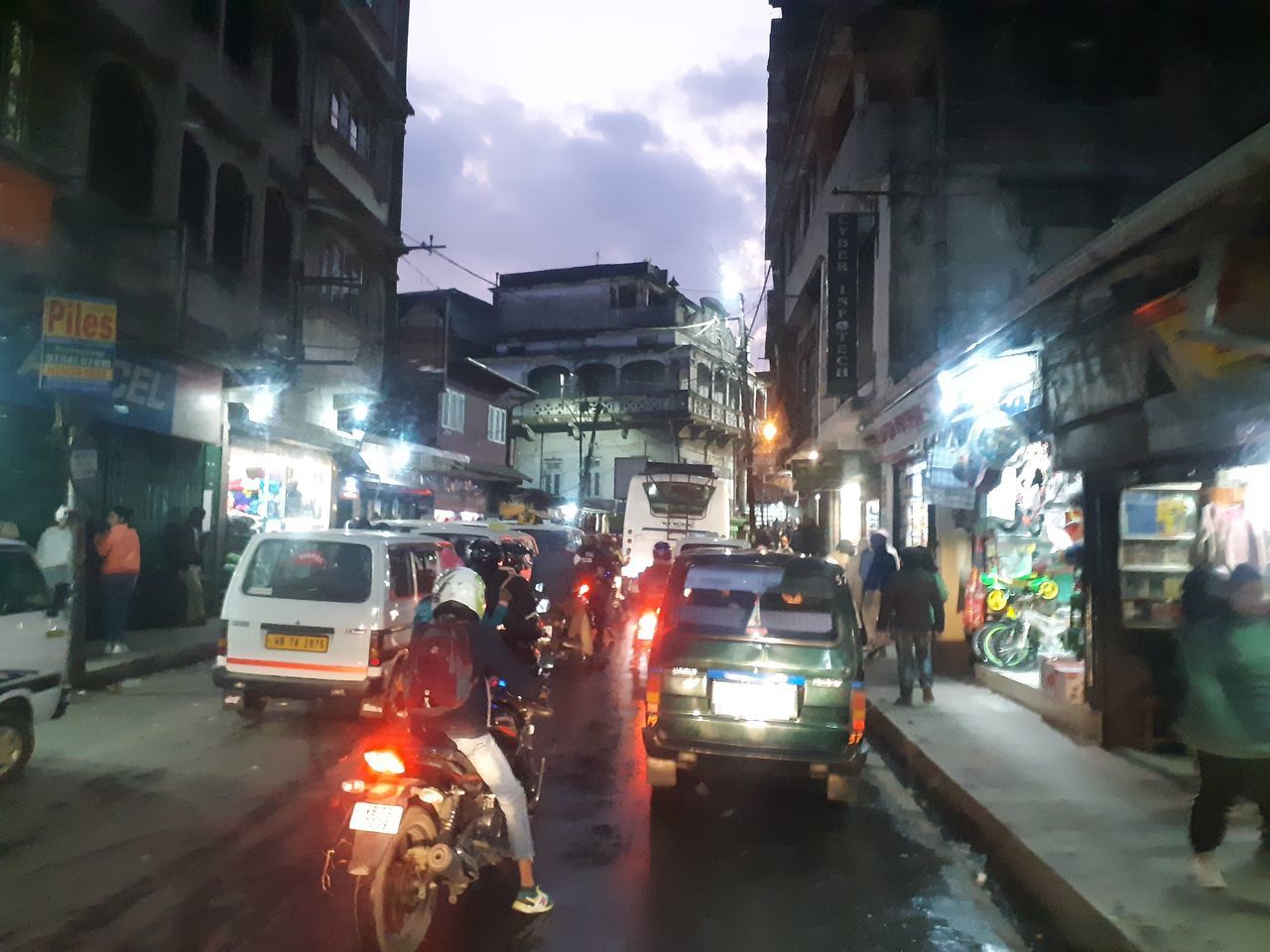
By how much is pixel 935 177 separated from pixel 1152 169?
3.82 metres

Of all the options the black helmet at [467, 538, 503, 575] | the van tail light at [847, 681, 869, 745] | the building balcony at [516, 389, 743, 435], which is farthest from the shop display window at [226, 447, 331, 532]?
the building balcony at [516, 389, 743, 435]

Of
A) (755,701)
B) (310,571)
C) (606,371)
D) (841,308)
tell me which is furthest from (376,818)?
(606,371)

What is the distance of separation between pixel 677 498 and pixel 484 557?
14.0m

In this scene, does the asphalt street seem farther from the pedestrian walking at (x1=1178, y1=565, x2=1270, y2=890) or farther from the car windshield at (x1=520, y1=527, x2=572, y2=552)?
the car windshield at (x1=520, y1=527, x2=572, y2=552)

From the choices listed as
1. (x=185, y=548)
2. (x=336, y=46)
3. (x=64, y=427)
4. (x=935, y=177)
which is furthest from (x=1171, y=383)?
(x=336, y=46)

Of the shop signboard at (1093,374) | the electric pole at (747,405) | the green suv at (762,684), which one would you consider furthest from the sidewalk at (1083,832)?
the electric pole at (747,405)

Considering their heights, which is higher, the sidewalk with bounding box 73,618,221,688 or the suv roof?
the suv roof

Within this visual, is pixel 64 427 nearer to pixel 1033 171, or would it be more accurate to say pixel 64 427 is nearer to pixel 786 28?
pixel 1033 171

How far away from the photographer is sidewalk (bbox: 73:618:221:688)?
37.2 feet

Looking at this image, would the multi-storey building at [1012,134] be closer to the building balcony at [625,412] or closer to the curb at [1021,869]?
the curb at [1021,869]

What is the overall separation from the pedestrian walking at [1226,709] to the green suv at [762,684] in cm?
211

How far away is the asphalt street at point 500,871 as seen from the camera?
475 centimetres

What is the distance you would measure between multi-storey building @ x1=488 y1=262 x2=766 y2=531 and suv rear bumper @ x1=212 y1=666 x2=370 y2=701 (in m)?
39.7

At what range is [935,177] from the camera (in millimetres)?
17406
